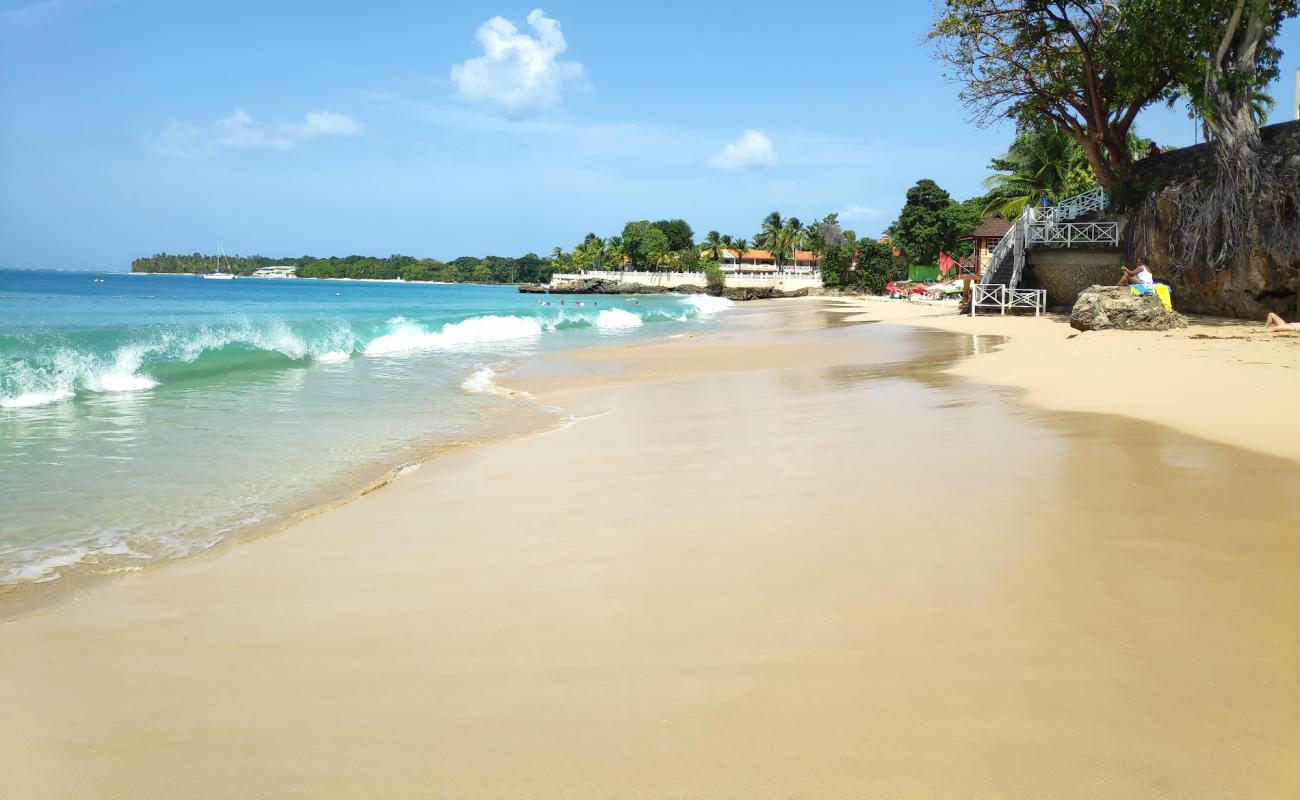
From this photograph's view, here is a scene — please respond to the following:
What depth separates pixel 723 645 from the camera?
3191 mm

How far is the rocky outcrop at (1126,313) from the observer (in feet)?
53.7

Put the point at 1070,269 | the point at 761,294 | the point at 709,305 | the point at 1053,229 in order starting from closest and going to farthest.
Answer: the point at 1070,269
the point at 1053,229
the point at 709,305
the point at 761,294

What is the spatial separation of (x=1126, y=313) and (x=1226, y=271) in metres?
5.86

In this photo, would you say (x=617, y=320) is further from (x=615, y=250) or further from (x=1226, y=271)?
(x=615, y=250)

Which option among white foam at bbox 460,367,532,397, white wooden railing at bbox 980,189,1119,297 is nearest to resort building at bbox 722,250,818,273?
white wooden railing at bbox 980,189,1119,297

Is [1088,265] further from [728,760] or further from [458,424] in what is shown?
[728,760]

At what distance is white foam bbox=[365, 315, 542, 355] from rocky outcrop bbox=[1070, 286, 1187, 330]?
17754 mm

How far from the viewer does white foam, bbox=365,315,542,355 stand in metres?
26.0

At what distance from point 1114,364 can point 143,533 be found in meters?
11.4

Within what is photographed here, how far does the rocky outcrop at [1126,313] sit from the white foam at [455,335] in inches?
699

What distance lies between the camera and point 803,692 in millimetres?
2783

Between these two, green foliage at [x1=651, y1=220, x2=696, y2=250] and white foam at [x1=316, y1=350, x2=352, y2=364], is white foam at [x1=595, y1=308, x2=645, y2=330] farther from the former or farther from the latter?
green foliage at [x1=651, y1=220, x2=696, y2=250]

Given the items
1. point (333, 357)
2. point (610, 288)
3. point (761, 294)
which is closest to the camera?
point (333, 357)

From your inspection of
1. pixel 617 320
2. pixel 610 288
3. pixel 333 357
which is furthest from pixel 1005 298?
pixel 610 288
